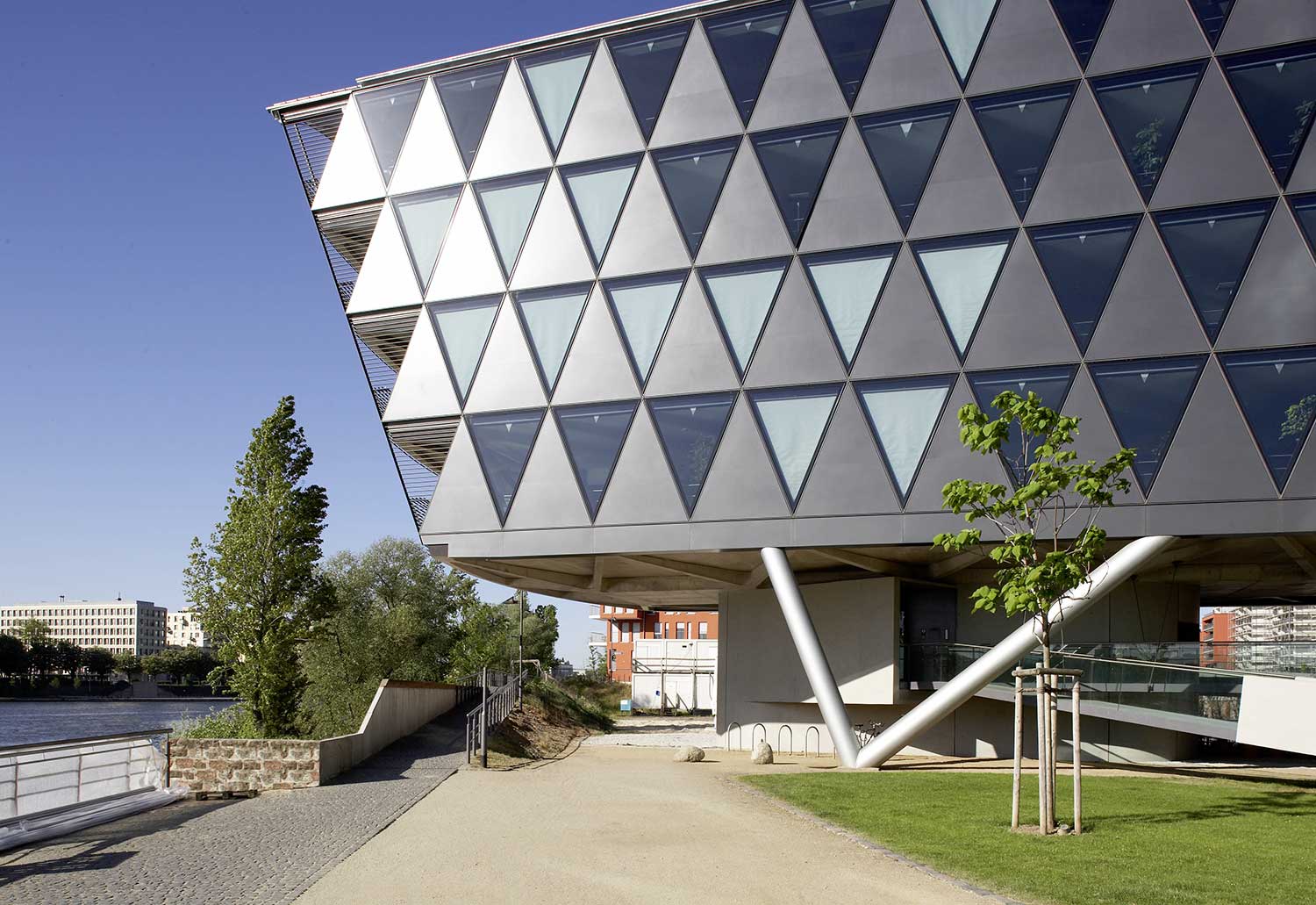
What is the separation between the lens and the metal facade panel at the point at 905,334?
2330 centimetres

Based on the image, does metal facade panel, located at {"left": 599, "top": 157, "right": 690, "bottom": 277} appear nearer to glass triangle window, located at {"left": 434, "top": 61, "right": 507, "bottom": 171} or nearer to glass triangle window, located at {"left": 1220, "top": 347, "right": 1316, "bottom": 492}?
glass triangle window, located at {"left": 434, "top": 61, "right": 507, "bottom": 171}

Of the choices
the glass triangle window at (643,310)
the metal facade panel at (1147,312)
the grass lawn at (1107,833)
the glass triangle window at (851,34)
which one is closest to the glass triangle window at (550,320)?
the glass triangle window at (643,310)

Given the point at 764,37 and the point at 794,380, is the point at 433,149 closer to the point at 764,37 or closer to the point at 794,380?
the point at 764,37

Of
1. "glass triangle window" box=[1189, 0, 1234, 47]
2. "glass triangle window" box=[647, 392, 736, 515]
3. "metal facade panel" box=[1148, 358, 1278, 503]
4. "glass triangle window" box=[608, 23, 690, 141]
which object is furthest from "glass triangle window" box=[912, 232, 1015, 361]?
"glass triangle window" box=[608, 23, 690, 141]

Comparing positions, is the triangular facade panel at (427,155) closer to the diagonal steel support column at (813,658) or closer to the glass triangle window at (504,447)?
the glass triangle window at (504,447)

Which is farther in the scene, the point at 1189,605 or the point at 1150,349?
the point at 1189,605

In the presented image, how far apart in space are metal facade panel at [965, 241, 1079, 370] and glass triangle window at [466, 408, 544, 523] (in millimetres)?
10104

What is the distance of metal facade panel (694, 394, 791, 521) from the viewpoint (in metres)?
24.2

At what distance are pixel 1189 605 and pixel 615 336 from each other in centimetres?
1712

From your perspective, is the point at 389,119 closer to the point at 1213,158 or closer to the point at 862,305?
the point at 862,305

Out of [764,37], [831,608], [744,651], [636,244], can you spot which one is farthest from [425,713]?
[764,37]

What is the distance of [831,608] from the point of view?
2880 centimetres

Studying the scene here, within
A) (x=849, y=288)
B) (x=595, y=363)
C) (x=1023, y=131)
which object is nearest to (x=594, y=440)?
(x=595, y=363)

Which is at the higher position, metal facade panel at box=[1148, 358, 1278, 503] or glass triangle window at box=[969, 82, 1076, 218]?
glass triangle window at box=[969, 82, 1076, 218]
